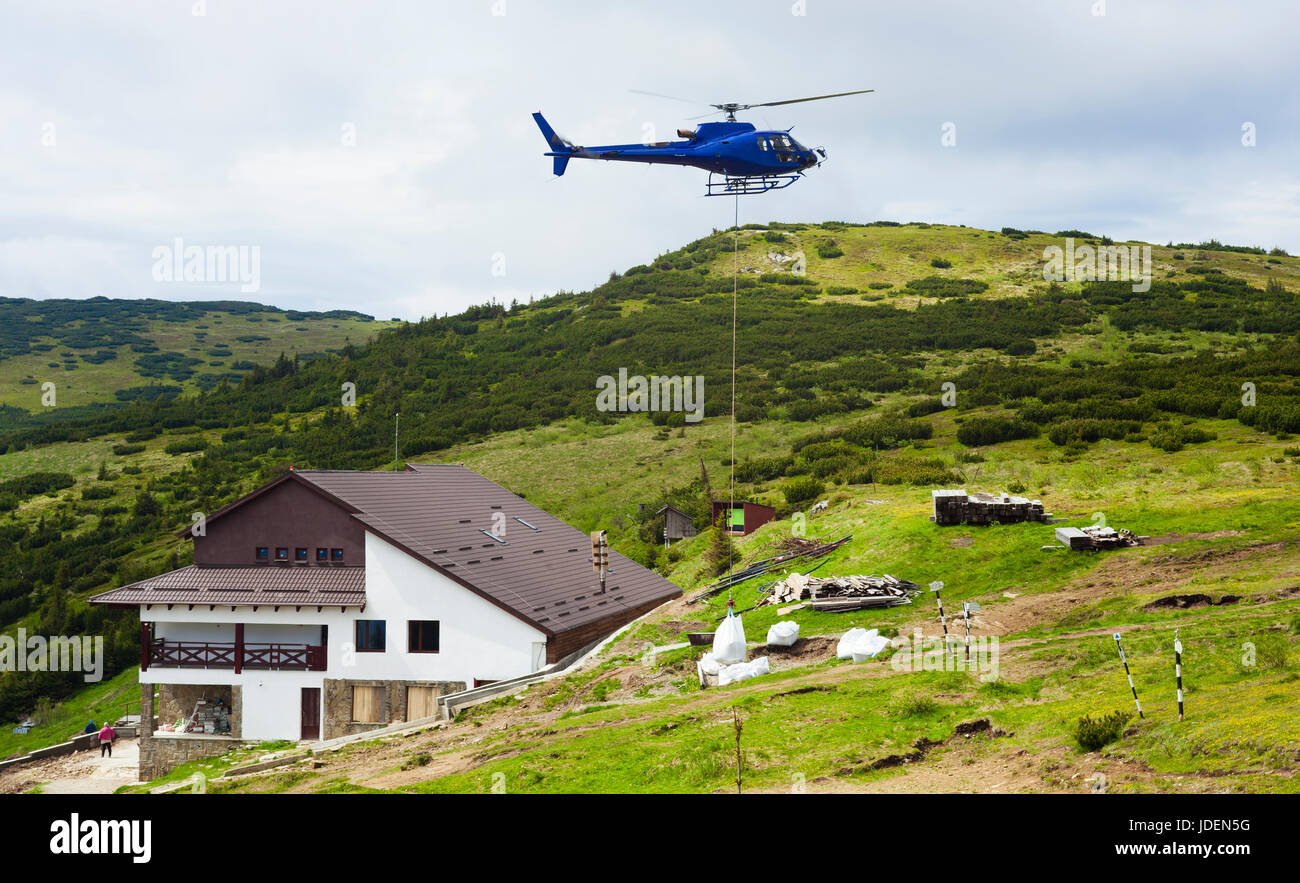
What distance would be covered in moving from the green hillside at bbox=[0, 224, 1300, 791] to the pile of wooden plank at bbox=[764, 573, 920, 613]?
2.54 feet

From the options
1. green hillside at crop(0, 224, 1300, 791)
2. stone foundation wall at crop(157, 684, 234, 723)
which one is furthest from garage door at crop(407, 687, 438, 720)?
stone foundation wall at crop(157, 684, 234, 723)

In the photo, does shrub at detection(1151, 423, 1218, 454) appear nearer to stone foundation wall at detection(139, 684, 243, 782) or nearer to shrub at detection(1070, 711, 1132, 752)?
shrub at detection(1070, 711, 1132, 752)

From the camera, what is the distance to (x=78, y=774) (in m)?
35.5

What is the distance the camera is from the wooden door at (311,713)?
34000 millimetres

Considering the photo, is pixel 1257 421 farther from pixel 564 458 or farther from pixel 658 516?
pixel 564 458

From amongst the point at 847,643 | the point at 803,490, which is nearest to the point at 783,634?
the point at 847,643

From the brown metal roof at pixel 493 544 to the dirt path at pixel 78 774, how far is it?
44.4ft

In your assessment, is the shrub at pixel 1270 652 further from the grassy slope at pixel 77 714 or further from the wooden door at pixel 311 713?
the grassy slope at pixel 77 714

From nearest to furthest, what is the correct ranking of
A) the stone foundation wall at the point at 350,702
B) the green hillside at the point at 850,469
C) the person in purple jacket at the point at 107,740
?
the green hillside at the point at 850,469, the stone foundation wall at the point at 350,702, the person in purple jacket at the point at 107,740

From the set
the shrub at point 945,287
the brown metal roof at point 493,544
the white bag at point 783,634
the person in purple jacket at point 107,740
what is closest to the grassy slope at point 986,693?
the white bag at point 783,634

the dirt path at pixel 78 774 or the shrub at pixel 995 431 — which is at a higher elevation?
the shrub at pixel 995 431

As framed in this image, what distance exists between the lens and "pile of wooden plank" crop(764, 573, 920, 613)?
27406mm

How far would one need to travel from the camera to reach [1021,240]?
494ft

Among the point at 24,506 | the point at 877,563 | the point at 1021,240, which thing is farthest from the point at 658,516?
the point at 1021,240
